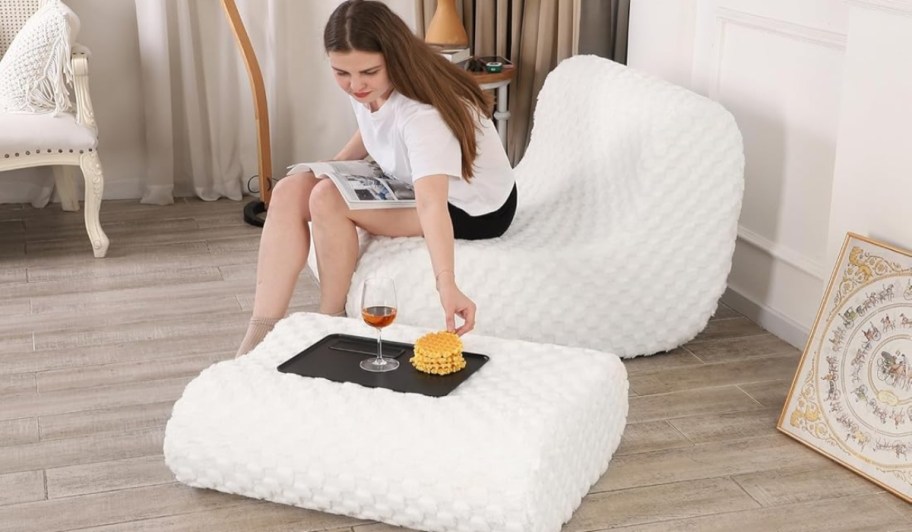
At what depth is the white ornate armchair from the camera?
3426 mm

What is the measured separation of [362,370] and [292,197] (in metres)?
0.69

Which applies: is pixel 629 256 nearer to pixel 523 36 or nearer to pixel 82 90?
pixel 523 36

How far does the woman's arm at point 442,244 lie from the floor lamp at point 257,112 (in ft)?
5.29

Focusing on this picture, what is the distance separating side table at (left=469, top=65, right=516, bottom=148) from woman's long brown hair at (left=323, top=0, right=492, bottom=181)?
3.63 feet

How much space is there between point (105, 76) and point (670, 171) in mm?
2418

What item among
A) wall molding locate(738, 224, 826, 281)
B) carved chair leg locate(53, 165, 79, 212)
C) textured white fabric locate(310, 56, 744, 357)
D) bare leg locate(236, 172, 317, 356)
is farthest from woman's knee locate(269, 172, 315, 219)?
carved chair leg locate(53, 165, 79, 212)

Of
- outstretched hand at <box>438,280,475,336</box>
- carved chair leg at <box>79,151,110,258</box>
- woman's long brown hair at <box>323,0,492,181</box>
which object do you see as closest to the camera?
outstretched hand at <box>438,280,475,336</box>

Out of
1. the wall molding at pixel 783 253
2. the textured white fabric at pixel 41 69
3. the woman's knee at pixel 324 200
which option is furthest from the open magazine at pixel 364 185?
the textured white fabric at pixel 41 69

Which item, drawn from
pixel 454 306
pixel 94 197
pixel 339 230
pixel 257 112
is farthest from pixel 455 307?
pixel 257 112

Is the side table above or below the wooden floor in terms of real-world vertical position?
above

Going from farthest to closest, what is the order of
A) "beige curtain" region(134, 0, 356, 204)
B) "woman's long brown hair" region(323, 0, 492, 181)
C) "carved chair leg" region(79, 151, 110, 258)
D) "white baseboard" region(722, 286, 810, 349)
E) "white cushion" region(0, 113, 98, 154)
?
"beige curtain" region(134, 0, 356, 204) < "carved chair leg" region(79, 151, 110, 258) < "white cushion" region(0, 113, 98, 154) < "white baseboard" region(722, 286, 810, 349) < "woman's long brown hair" region(323, 0, 492, 181)

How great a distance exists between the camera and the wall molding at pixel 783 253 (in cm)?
Result: 281

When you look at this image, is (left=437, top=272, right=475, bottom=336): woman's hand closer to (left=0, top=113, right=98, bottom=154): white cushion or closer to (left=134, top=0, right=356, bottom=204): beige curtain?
(left=0, top=113, right=98, bottom=154): white cushion

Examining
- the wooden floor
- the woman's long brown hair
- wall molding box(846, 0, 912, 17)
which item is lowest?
the wooden floor
